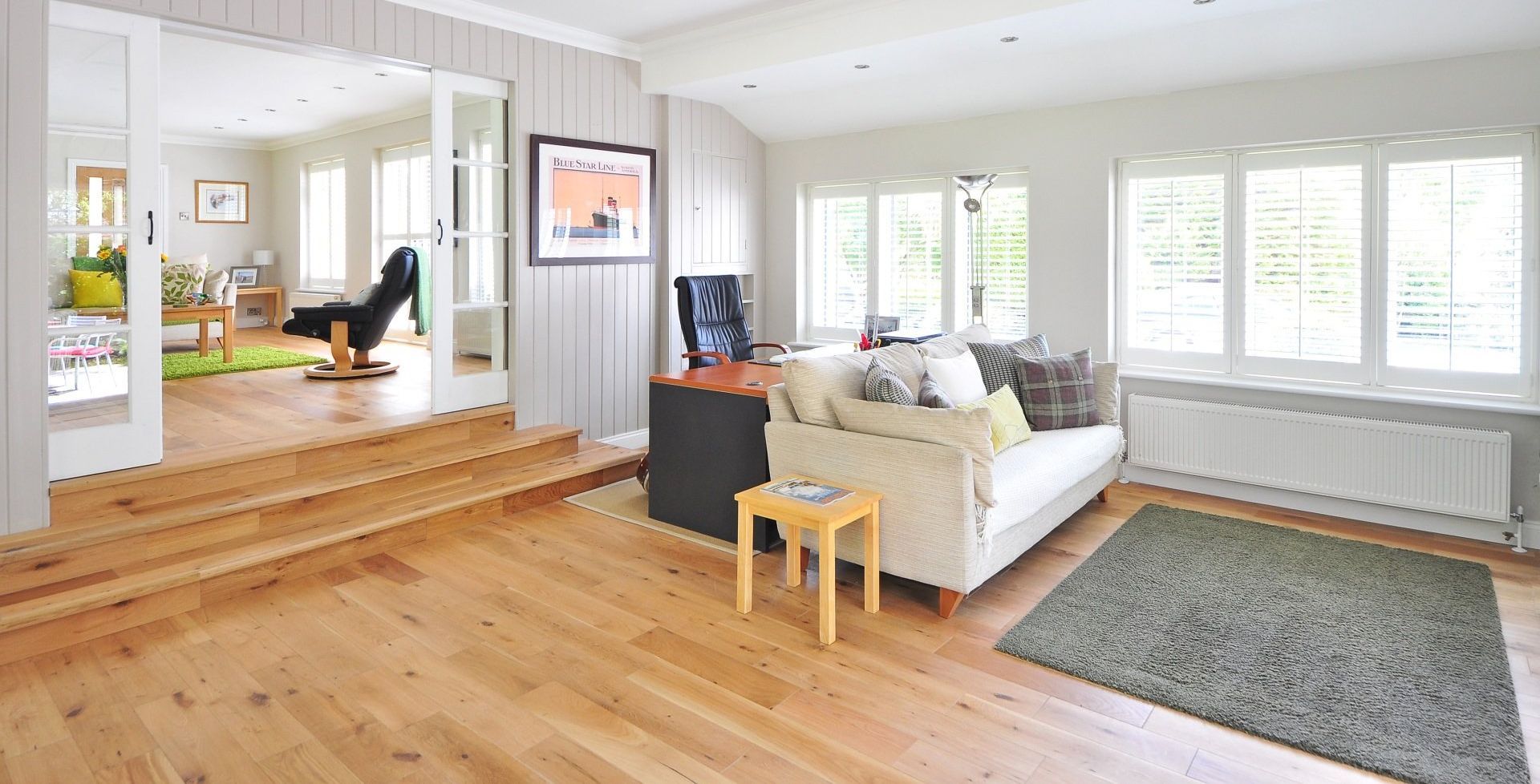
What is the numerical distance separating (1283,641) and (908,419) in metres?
1.48

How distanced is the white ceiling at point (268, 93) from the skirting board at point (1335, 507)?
4.79 m

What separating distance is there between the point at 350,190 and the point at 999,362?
7.79 metres

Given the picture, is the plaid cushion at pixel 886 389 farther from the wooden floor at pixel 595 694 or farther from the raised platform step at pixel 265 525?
the raised platform step at pixel 265 525

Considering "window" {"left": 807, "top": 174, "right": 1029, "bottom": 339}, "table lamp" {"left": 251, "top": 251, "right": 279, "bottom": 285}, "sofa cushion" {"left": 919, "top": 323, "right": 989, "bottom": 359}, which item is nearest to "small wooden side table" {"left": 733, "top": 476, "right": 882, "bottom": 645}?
"sofa cushion" {"left": 919, "top": 323, "right": 989, "bottom": 359}

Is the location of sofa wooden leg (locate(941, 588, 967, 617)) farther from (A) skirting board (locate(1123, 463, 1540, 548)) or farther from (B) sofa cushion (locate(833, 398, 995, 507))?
(A) skirting board (locate(1123, 463, 1540, 548))

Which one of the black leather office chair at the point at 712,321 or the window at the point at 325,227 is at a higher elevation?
the window at the point at 325,227

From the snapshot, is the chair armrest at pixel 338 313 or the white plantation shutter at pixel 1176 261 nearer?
the white plantation shutter at pixel 1176 261

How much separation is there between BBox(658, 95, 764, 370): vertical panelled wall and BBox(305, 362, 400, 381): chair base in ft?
8.33

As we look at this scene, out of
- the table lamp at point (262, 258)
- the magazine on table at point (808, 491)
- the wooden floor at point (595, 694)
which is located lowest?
the wooden floor at point (595, 694)

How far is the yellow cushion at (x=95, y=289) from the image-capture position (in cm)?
345

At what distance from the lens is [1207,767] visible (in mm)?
2242

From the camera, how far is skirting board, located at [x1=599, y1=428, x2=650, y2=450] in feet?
18.7

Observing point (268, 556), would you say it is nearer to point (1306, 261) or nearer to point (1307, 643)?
point (1307, 643)

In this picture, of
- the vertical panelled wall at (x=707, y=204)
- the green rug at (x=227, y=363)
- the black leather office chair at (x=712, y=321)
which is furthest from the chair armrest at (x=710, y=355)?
the green rug at (x=227, y=363)
